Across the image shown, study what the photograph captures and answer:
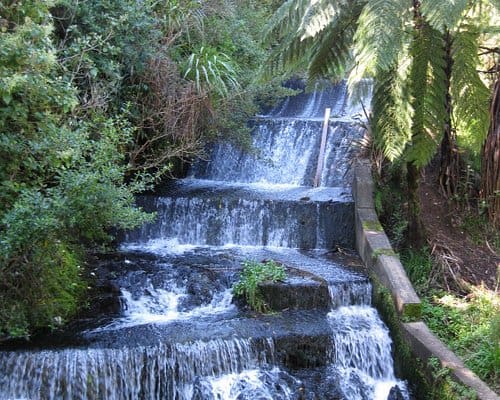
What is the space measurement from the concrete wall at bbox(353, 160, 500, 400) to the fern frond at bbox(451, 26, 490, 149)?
82.2 inches

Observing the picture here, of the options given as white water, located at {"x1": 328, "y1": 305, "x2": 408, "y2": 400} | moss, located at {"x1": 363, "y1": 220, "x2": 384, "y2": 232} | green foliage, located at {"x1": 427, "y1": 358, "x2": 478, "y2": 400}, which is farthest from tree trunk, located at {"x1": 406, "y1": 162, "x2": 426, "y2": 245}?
green foliage, located at {"x1": 427, "y1": 358, "x2": 478, "y2": 400}

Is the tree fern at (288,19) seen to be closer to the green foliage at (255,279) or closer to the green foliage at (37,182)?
the green foliage at (37,182)

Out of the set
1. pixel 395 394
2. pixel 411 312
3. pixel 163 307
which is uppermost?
pixel 411 312

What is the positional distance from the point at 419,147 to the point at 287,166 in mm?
5736

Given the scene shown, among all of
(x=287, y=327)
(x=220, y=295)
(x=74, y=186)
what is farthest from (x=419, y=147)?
(x=74, y=186)

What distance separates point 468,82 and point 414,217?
2822mm

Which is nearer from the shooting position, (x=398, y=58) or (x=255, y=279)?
(x=398, y=58)

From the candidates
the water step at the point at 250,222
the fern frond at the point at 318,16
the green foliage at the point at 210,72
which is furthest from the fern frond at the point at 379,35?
the green foliage at the point at 210,72

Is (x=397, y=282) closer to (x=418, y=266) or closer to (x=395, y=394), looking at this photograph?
(x=418, y=266)

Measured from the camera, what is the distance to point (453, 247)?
8.34 m

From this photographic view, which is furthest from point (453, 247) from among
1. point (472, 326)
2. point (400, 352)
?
point (400, 352)

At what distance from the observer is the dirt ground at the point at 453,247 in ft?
25.5

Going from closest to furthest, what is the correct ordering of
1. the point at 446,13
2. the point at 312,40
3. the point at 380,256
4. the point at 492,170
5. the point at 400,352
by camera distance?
1. the point at 446,13
2. the point at 400,352
3. the point at 312,40
4. the point at 380,256
5. the point at 492,170

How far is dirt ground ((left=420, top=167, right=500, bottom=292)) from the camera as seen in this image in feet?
25.5
